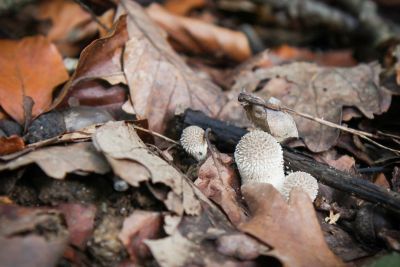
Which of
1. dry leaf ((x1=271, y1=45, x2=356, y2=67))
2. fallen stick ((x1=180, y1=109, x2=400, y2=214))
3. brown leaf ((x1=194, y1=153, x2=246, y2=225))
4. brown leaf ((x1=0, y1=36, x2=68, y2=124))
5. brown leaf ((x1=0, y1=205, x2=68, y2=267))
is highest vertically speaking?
brown leaf ((x1=0, y1=36, x2=68, y2=124))

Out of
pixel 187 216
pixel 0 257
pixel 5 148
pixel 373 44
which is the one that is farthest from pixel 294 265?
pixel 373 44

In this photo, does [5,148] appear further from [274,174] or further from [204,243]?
[274,174]

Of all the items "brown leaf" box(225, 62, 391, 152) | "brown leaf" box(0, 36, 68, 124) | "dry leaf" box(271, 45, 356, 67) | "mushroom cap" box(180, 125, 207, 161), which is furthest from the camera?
"dry leaf" box(271, 45, 356, 67)

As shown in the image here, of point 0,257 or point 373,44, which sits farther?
point 373,44

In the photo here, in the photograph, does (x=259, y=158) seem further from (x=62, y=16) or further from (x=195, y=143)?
(x=62, y=16)

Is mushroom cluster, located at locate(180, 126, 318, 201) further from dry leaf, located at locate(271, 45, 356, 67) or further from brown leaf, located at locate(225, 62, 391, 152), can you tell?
dry leaf, located at locate(271, 45, 356, 67)

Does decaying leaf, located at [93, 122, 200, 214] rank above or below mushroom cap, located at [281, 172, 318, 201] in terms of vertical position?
above

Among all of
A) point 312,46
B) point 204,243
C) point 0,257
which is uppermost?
point 0,257

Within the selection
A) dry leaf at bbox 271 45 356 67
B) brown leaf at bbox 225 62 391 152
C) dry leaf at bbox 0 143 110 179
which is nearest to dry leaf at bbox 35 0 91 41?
brown leaf at bbox 225 62 391 152
